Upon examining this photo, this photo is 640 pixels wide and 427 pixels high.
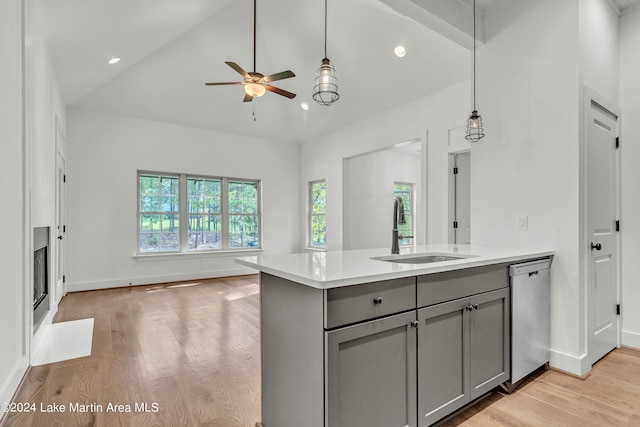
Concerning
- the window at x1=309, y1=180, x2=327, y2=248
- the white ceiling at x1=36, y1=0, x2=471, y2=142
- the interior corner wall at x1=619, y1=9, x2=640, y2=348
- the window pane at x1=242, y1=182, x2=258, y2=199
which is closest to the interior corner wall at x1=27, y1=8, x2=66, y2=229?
the white ceiling at x1=36, y1=0, x2=471, y2=142

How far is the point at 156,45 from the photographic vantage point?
464 cm

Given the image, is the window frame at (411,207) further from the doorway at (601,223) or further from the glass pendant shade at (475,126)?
the glass pendant shade at (475,126)

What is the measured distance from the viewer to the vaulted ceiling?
3.41 metres

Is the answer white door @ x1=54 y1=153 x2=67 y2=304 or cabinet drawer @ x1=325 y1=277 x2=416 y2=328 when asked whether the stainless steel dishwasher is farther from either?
white door @ x1=54 y1=153 x2=67 y2=304

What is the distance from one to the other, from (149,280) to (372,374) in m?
5.77

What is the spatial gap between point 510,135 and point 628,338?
2103 mm

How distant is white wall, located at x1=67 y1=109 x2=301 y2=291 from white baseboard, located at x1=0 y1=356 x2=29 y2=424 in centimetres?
353

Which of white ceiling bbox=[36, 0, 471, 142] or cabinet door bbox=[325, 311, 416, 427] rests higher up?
white ceiling bbox=[36, 0, 471, 142]

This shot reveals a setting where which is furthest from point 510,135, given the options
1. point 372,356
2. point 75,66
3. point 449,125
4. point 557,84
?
point 75,66

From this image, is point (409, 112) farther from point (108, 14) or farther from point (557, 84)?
point (108, 14)

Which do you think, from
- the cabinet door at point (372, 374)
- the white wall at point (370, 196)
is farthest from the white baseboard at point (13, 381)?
the white wall at point (370, 196)

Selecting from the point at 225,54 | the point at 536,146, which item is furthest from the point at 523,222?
the point at 225,54

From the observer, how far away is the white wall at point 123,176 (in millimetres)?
5586

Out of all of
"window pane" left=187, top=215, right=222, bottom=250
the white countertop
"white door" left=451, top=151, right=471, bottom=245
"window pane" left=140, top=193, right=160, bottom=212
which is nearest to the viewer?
the white countertop
